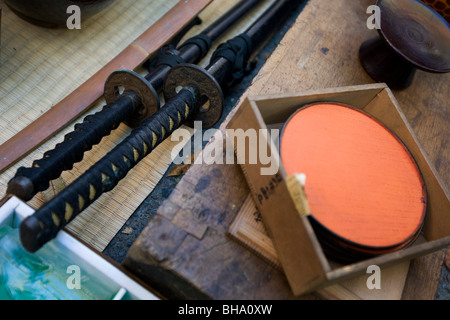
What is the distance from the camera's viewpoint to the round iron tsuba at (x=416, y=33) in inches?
60.0

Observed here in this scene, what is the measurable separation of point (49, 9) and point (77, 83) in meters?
0.35

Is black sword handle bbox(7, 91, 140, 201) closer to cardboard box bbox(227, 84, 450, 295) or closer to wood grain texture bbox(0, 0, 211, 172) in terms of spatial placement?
wood grain texture bbox(0, 0, 211, 172)

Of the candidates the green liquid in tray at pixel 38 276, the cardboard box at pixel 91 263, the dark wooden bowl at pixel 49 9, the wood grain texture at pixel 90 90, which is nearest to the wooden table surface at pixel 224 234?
the cardboard box at pixel 91 263

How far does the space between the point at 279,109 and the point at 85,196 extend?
2.31ft

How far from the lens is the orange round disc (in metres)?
1.06

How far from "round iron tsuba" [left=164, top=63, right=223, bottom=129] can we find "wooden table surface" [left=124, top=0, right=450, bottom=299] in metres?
0.15

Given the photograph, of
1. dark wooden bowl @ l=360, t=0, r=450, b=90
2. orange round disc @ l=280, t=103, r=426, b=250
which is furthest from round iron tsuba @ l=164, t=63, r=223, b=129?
dark wooden bowl @ l=360, t=0, r=450, b=90

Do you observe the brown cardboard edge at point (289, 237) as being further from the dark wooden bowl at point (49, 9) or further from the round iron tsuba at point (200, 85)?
the dark wooden bowl at point (49, 9)

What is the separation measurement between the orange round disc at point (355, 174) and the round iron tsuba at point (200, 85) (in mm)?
466

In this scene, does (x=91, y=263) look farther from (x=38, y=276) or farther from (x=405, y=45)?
(x=405, y=45)

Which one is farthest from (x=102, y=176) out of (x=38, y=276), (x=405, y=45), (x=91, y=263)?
(x=405, y=45)

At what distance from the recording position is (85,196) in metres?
1.16

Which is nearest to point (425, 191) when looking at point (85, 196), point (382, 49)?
point (382, 49)
